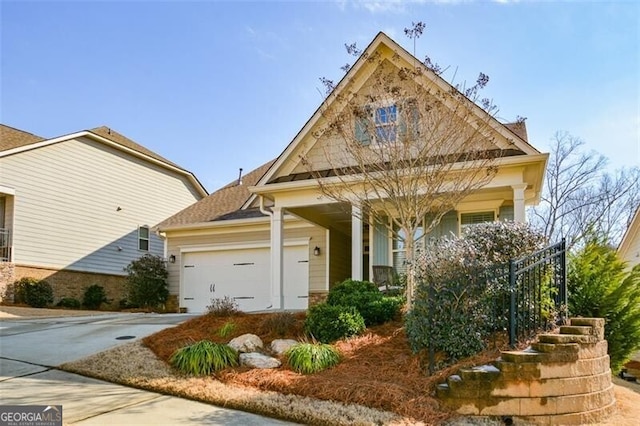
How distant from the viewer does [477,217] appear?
1216 centimetres

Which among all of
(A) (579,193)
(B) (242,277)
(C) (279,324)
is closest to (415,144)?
(C) (279,324)

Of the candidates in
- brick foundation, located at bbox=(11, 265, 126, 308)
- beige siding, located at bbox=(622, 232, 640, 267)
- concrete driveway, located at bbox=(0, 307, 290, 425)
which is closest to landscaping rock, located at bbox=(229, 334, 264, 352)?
concrete driveway, located at bbox=(0, 307, 290, 425)

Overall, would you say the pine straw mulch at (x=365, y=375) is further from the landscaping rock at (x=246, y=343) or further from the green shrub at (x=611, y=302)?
the green shrub at (x=611, y=302)

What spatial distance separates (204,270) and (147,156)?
25.9ft

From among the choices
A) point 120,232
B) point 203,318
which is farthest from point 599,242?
point 120,232

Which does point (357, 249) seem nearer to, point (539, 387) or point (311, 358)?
point (311, 358)

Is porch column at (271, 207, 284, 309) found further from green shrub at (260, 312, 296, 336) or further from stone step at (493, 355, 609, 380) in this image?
stone step at (493, 355, 609, 380)

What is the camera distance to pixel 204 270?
667 inches

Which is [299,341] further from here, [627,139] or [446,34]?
[627,139]

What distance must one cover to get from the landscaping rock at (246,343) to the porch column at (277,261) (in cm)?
429

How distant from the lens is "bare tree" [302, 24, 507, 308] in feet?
27.5

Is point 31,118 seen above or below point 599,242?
above

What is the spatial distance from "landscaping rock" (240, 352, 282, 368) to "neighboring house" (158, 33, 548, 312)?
3.84 metres

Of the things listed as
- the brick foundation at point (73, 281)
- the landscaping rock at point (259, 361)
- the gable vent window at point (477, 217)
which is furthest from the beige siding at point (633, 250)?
the brick foundation at point (73, 281)
